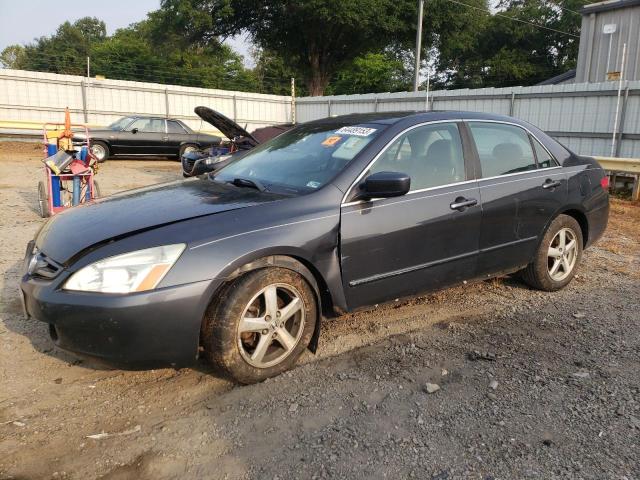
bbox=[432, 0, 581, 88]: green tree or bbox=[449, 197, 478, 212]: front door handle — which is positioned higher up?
bbox=[432, 0, 581, 88]: green tree

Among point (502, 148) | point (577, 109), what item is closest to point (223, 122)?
point (502, 148)

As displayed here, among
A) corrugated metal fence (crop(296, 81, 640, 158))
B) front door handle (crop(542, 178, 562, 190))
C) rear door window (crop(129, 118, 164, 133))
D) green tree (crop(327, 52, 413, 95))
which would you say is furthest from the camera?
green tree (crop(327, 52, 413, 95))

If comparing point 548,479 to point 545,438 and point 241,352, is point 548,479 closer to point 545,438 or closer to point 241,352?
point 545,438

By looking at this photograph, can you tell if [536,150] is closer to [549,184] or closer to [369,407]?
[549,184]

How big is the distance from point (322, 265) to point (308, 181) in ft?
2.03

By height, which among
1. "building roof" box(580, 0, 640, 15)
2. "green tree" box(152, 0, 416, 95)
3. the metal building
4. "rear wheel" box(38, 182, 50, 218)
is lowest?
"rear wheel" box(38, 182, 50, 218)

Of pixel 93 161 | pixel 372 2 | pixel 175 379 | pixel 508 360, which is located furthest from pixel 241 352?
pixel 372 2

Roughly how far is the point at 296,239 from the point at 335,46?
30.2m

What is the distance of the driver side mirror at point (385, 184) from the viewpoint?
10.5 ft

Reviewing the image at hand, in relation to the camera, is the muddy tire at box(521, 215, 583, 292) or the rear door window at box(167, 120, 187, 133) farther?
the rear door window at box(167, 120, 187, 133)

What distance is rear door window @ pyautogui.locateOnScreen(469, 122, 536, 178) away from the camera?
13.4 feet

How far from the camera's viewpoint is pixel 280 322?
9.91 feet

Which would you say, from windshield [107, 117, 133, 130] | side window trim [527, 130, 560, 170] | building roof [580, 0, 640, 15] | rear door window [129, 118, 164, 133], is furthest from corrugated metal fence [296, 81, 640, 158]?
windshield [107, 117, 133, 130]

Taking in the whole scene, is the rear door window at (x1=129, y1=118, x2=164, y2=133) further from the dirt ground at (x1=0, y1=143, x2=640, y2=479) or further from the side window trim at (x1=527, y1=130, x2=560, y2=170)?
the side window trim at (x1=527, y1=130, x2=560, y2=170)
